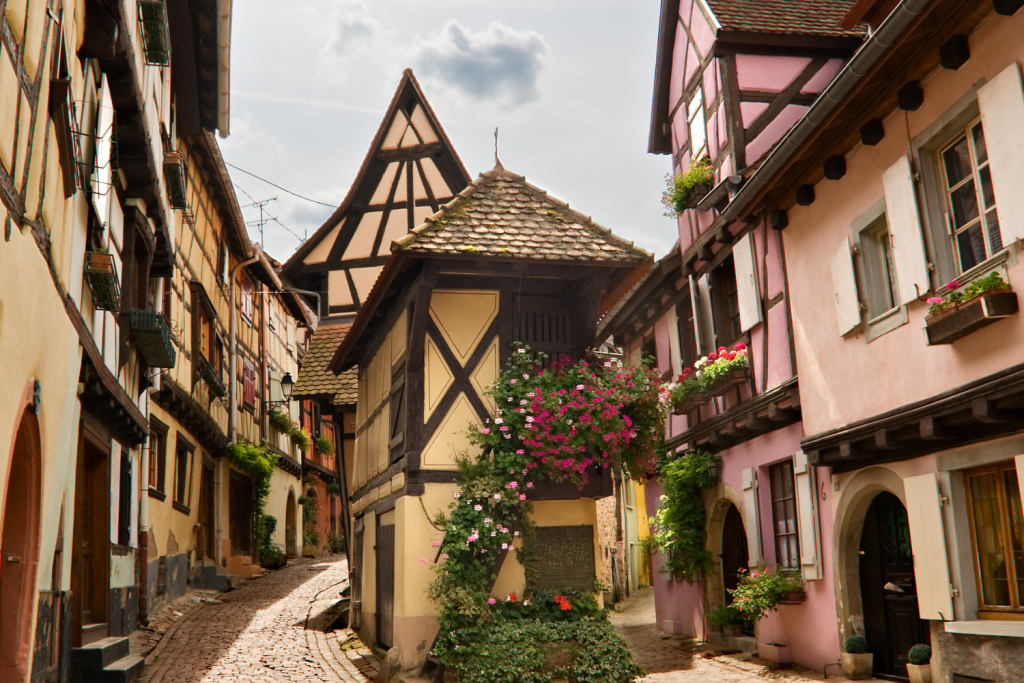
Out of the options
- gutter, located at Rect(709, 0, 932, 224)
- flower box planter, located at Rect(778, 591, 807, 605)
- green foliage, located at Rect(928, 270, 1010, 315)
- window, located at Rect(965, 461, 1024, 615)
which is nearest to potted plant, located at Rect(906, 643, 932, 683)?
window, located at Rect(965, 461, 1024, 615)

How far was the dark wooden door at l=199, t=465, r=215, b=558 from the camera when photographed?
16734mm

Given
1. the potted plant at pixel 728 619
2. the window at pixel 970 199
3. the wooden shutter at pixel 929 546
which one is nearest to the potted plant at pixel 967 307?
the window at pixel 970 199

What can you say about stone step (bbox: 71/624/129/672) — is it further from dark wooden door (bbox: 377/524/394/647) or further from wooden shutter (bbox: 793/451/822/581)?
wooden shutter (bbox: 793/451/822/581)

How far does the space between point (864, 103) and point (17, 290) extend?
6313mm

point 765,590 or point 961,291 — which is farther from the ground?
point 961,291

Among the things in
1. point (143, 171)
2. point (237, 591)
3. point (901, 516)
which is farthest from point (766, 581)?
point (237, 591)

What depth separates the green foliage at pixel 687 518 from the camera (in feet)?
38.7

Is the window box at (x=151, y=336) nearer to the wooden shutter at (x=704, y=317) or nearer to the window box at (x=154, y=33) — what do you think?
the window box at (x=154, y=33)

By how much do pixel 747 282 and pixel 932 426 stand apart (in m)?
4.00

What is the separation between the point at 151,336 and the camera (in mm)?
9492

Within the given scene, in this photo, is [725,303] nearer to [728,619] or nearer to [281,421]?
[728,619]

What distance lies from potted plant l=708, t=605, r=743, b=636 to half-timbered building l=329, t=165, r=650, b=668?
2.63 meters

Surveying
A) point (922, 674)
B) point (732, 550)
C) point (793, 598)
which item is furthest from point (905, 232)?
point (732, 550)

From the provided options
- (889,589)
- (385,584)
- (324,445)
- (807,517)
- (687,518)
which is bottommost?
(889,589)
